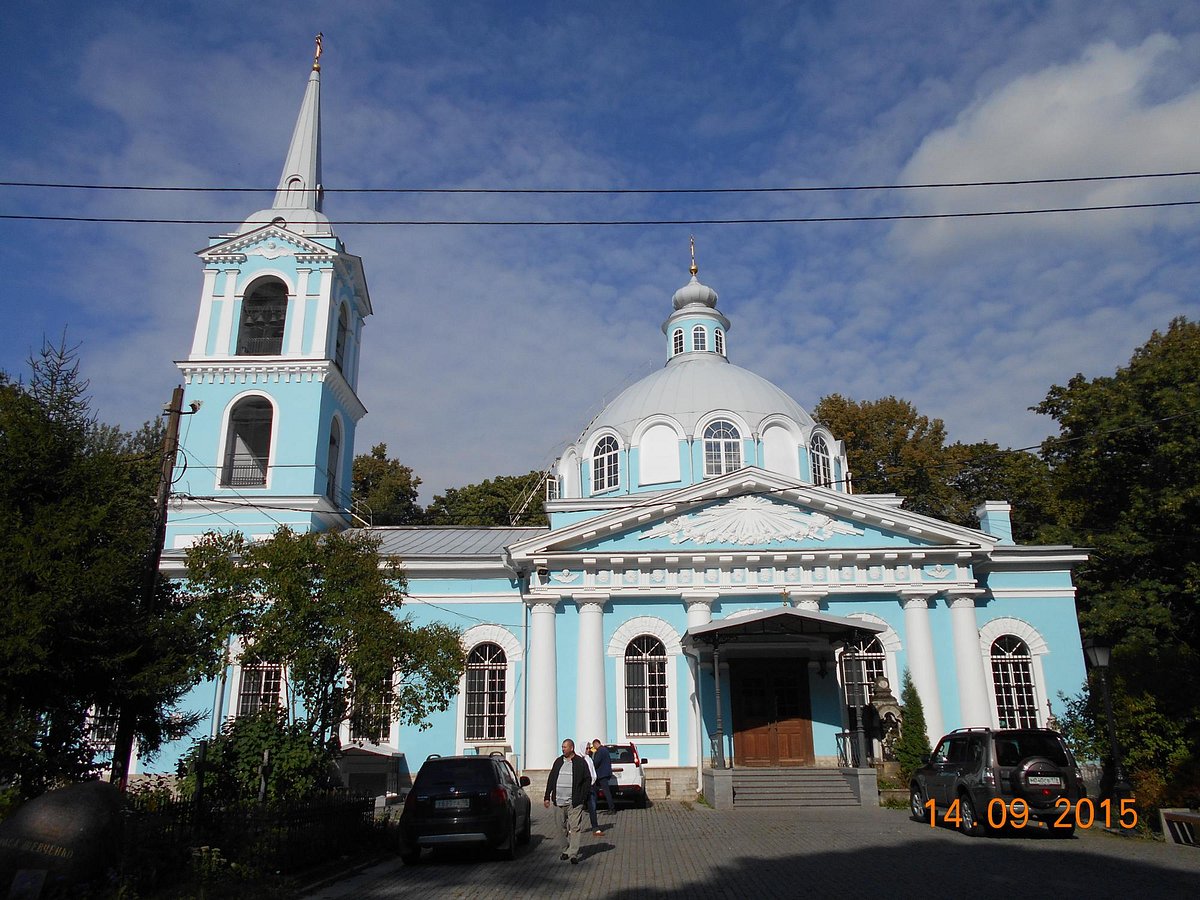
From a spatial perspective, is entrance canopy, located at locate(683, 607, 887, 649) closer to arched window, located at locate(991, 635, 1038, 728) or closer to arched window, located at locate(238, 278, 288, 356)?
arched window, located at locate(991, 635, 1038, 728)

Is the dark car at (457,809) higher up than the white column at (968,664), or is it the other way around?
the white column at (968,664)

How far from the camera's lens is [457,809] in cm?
1233

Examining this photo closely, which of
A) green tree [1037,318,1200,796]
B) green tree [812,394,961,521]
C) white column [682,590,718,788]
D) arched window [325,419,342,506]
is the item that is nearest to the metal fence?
white column [682,590,718,788]

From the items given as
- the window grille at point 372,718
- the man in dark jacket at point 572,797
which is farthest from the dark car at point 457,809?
the window grille at point 372,718

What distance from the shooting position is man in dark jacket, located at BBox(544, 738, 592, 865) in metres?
12.5

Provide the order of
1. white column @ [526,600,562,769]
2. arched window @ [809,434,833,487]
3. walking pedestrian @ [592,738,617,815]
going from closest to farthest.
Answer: walking pedestrian @ [592,738,617,815], white column @ [526,600,562,769], arched window @ [809,434,833,487]

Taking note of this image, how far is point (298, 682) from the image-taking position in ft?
46.4

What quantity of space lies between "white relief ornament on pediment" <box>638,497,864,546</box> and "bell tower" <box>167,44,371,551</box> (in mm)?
10175

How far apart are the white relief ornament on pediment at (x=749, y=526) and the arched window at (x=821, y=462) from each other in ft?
15.8

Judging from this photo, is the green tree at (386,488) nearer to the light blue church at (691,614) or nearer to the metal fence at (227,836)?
the light blue church at (691,614)

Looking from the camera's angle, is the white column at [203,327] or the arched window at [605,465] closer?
the white column at [203,327]

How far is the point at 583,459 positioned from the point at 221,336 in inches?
454

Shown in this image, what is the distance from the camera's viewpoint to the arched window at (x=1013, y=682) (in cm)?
2362

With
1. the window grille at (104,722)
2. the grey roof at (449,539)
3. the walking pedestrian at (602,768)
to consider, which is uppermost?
the grey roof at (449,539)
